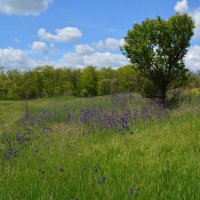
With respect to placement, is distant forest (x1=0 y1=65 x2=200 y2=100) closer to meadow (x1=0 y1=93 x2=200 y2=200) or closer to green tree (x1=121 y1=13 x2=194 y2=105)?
green tree (x1=121 y1=13 x2=194 y2=105)

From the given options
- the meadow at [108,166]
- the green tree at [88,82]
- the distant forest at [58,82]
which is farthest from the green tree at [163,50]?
the green tree at [88,82]

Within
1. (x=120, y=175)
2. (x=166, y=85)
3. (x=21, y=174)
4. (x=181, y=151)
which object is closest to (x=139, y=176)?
(x=120, y=175)

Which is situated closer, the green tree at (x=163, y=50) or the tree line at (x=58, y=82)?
the green tree at (x=163, y=50)

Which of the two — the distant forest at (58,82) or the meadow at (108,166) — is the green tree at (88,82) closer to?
the distant forest at (58,82)

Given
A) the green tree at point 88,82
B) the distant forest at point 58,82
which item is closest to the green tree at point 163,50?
the distant forest at point 58,82

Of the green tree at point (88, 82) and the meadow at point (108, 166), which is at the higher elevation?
the green tree at point (88, 82)

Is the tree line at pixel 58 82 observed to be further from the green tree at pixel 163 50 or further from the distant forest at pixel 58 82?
the green tree at pixel 163 50

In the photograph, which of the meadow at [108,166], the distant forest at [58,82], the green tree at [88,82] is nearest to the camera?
the meadow at [108,166]

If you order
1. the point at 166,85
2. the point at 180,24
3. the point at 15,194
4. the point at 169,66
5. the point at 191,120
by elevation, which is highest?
the point at 180,24

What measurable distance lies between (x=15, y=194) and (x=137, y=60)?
998cm

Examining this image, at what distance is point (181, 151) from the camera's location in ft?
17.1

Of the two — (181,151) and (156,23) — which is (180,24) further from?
(181,151)

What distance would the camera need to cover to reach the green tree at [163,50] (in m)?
12.5

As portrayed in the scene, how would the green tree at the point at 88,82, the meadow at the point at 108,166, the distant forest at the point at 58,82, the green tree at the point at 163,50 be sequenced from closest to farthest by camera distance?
the meadow at the point at 108,166
the green tree at the point at 163,50
the distant forest at the point at 58,82
the green tree at the point at 88,82
